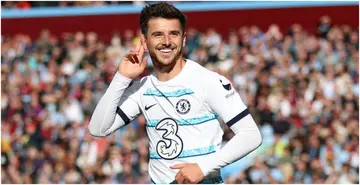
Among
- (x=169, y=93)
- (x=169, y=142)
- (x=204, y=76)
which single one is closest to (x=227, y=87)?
(x=204, y=76)

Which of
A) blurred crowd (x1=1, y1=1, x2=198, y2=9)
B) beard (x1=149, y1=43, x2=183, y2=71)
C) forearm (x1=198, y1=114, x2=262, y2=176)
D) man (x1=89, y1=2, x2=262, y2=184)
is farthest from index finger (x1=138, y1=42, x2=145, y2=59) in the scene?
blurred crowd (x1=1, y1=1, x2=198, y2=9)

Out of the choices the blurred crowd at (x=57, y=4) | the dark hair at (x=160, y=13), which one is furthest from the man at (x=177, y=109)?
the blurred crowd at (x=57, y=4)

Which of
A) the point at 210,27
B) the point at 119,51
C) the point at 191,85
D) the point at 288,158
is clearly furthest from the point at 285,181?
the point at 191,85

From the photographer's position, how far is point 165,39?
17.0 feet

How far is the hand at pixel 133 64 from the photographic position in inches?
210

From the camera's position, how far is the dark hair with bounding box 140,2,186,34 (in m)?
5.22

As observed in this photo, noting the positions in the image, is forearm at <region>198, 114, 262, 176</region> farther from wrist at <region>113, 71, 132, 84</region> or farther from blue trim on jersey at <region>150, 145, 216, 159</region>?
wrist at <region>113, 71, 132, 84</region>

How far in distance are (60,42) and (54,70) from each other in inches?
74.3

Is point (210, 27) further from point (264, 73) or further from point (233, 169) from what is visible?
point (233, 169)

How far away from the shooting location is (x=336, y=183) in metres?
14.8

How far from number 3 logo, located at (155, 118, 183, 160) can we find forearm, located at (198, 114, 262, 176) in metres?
0.25

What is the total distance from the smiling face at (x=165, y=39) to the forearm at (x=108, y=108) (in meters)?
0.28

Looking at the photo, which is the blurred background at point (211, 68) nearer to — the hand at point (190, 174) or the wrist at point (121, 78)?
the wrist at point (121, 78)

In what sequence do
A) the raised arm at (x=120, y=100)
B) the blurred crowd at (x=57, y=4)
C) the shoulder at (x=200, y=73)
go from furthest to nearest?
the blurred crowd at (x=57, y=4)
the raised arm at (x=120, y=100)
the shoulder at (x=200, y=73)
